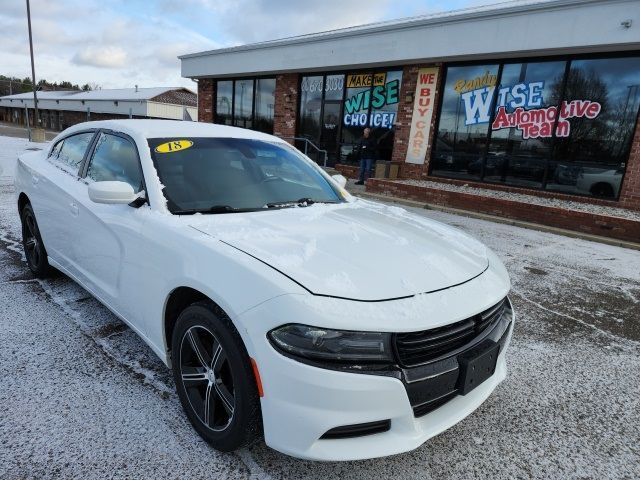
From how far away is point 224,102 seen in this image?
60.5ft

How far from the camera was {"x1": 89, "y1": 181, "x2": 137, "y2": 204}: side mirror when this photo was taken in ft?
7.80

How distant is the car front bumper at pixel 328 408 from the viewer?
160cm

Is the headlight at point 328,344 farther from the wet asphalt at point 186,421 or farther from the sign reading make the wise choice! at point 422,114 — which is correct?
the sign reading make the wise choice! at point 422,114

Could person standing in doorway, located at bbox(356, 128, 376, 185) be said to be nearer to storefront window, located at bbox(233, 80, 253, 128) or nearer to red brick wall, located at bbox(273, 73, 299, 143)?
red brick wall, located at bbox(273, 73, 299, 143)

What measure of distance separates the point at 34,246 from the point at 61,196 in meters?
1.08

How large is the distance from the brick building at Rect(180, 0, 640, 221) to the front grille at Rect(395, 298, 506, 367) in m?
8.32

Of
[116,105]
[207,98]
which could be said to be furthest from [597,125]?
[116,105]

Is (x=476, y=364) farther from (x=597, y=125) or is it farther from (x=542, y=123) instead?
(x=542, y=123)

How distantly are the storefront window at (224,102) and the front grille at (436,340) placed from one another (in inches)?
697

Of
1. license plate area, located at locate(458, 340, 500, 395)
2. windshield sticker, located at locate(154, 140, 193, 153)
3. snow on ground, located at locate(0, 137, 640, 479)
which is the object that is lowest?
snow on ground, located at locate(0, 137, 640, 479)

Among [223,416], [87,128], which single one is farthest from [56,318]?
[223,416]

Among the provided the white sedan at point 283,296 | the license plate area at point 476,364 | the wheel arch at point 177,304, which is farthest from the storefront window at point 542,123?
the wheel arch at point 177,304

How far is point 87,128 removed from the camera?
3516 mm

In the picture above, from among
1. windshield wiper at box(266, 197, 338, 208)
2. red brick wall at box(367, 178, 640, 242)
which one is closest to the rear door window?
windshield wiper at box(266, 197, 338, 208)
